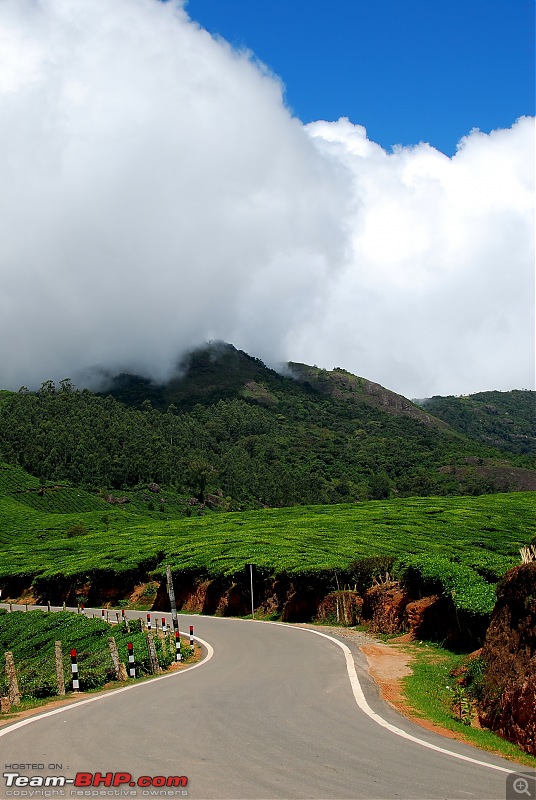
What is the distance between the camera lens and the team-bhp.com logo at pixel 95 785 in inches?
250

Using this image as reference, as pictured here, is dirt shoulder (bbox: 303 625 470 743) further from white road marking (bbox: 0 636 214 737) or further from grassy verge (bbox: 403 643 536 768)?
white road marking (bbox: 0 636 214 737)

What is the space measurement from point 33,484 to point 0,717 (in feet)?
405

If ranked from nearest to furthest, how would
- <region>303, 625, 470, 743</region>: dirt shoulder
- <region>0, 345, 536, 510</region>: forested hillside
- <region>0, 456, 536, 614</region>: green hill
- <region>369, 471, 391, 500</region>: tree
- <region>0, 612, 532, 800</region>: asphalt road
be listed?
<region>0, 612, 532, 800</region>: asphalt road → <region>303, 625, 470, 743</region>: dirt shoulder → <region>0, 456, 536, 614</region>: green hill → <region>0, 345, 536, 510</region>: forested hillside → <region>369, 471, 391, 500</region>: tree

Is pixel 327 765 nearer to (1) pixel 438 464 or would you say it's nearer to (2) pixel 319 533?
(2) pixel 319 533

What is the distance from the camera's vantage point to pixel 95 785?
6656 millimetres

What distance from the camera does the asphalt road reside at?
652cm

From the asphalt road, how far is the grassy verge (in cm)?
52

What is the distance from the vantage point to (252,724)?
9602 millimetres

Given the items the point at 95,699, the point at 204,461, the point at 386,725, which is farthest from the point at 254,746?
the point at 204,461

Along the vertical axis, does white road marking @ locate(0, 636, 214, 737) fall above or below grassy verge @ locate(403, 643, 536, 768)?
below

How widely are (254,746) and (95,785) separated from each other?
7.67 ft

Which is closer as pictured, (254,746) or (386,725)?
(254,746)

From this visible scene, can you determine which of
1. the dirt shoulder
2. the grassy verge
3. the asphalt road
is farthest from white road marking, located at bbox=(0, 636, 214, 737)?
the grassy verge

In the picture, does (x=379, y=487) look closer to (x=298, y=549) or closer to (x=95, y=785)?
(x=298, y=549)
